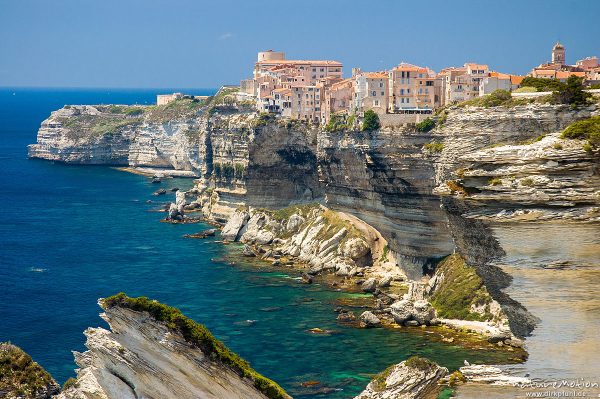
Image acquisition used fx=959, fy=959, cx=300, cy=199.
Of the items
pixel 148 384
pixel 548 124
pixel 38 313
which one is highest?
pixel 548 124

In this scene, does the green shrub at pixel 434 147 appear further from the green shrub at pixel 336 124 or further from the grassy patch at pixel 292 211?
the grassy patch at pixel 292 211

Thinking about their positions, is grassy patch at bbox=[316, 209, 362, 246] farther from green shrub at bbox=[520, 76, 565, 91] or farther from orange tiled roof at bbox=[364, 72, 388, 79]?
green shrub at bbox=[520, 76, 565, 91]

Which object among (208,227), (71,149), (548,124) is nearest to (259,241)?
(208,227)

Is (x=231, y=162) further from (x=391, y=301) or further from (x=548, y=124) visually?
(x=548, y=124)

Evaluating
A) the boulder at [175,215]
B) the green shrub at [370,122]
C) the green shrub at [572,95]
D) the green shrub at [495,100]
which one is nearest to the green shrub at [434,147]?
the green shrub at [495,100]

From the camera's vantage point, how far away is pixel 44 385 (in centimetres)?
3869

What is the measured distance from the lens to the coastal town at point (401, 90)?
267ft

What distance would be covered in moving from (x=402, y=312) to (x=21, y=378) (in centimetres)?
3355

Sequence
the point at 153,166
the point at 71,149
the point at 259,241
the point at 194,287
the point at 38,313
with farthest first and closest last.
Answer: the point at 71,149 < the point at 153,166 < the point at 259,241 < the point at 194,287 < the point at 38,313

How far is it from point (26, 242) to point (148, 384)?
69690mm

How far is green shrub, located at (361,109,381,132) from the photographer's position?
268 feet

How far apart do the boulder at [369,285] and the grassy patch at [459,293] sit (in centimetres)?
626

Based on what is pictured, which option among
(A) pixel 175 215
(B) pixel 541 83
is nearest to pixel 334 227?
(B) pixel 541 83

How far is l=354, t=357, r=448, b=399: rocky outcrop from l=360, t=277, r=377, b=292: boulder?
40.3m
